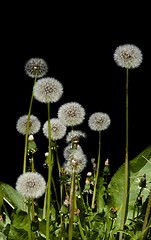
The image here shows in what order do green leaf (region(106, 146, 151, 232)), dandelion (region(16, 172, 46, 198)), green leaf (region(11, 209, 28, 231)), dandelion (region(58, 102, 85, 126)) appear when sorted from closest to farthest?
dandelion (region(16, 172, 46, 198))
dandelion (region(58, 102, 85, 126))
green leaf (region(11, 209, 28, 231))
green leaf (region(106, 146, 151, 232))

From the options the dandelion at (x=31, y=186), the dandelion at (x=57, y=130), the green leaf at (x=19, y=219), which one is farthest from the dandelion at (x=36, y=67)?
the green leaf at (x=19, y=219)

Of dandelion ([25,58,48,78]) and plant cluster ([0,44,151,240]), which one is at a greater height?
dandelion ([25,58,48,78])

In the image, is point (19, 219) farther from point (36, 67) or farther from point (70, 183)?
point (36, 67)

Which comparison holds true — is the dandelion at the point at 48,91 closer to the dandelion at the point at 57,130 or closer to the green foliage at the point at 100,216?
the dandelion at the point at 57,130

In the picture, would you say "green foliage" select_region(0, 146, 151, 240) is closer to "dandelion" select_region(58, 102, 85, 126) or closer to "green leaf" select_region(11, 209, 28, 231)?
"green leaf" select_region(11, 209, 28, 231)

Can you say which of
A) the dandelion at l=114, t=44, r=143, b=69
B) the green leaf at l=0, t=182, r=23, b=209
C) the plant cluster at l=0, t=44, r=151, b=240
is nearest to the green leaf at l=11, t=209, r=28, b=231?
the plant cluster at l=0, t=44, r=151, b=240

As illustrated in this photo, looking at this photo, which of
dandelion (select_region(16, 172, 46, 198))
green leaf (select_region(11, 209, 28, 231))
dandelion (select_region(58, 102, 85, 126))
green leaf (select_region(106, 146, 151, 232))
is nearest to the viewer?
dandelion (select_region(16, 172, 46, 198))

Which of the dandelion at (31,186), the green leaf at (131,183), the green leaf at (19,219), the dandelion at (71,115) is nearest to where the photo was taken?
the dandelion at (31,186)

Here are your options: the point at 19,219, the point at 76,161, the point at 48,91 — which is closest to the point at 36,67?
the point at 48,91
